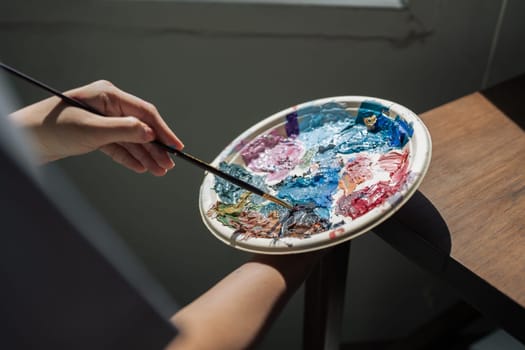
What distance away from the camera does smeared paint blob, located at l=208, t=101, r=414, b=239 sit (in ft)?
1.65

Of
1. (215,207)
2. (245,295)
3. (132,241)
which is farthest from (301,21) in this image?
(132,241)

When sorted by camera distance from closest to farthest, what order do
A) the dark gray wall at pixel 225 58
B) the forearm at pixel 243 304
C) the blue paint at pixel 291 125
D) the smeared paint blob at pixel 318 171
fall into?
the forearm at pixel 243 304, the smeared paint blob at pixel 318 171, the blue paint at pixel 291 125, the dark gray wall at pixel 225 58

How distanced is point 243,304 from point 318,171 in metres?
0.20

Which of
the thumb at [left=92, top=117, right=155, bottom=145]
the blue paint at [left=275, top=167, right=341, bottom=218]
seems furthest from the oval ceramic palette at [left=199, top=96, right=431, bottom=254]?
the thumb at [left=92, top=117, right=155, bottom=145]

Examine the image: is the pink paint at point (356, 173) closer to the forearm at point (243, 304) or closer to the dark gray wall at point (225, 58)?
the forearm at point (243, 304)

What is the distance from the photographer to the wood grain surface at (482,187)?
48cm

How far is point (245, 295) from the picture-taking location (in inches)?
17.7

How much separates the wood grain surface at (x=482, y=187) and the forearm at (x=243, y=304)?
0.16m

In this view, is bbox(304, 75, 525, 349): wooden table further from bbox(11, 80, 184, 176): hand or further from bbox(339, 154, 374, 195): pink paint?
bbox(11, 80, 184, 176): hand

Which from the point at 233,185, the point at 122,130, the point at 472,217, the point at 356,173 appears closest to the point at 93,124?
the point at 122,130

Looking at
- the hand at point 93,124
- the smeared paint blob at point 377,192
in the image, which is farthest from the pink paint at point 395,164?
the hand at point 93,124

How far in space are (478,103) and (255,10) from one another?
0.36 metres

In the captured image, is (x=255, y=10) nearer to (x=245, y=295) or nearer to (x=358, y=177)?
(x=358, y=177)

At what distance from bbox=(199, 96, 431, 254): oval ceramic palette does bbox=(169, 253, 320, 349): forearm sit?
26 millimetres
